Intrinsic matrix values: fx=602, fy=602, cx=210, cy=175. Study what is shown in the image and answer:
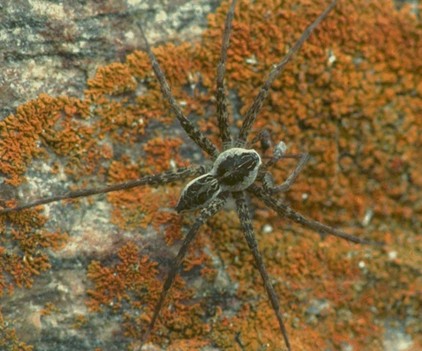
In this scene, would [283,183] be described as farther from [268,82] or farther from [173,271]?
[173,271]

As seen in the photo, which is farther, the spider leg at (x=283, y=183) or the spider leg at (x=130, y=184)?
the spider leg at (x=283, y=183)

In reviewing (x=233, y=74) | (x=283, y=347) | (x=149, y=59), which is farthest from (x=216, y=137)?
(x=283, y=347)

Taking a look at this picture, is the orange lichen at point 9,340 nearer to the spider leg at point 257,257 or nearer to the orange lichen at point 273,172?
the orange lichen at point 273,172

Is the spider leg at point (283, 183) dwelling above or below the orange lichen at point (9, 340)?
above

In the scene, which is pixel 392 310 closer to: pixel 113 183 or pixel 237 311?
pixel 237 311

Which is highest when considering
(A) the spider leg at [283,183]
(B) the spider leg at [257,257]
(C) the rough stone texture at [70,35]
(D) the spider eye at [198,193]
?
(C) the rough stone texture at [70,35]

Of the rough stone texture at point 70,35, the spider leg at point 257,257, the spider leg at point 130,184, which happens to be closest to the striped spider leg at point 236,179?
the spider leg at point 257,257

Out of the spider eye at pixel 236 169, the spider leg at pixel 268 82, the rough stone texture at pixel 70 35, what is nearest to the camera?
the rough stone texture at pixel 70 35

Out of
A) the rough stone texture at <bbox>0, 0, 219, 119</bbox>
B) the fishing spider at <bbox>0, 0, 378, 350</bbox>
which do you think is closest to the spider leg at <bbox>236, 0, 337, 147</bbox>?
the fishing spider at <bbox>0, 0, 378, 350</bbox>

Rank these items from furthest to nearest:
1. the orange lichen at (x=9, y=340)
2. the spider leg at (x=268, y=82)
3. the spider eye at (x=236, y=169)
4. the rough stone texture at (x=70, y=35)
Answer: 1. the spider leg at (x=268, y=82)
2. the spider eye at (x=236, y=169)
3. the rough stone texture at (x=70, y=35)
4. the orange lichen at (x=9, y=340)
